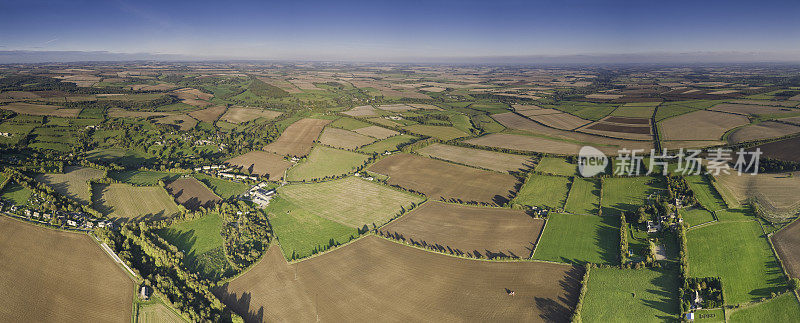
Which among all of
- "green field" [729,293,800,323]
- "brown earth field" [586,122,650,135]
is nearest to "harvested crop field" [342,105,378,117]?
"brown earth field" [586,122,650,135]

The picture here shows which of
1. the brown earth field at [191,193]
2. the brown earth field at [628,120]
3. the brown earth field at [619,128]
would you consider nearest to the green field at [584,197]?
the brown earth field at [619,128]

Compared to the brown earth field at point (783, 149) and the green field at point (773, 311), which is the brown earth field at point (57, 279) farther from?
the brown earth field at point (783, 149)

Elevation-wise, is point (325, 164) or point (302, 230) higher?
point (325, 164)

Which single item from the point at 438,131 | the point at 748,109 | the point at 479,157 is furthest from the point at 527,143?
the point at 748,109

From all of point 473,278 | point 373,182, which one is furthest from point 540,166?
point 473,278

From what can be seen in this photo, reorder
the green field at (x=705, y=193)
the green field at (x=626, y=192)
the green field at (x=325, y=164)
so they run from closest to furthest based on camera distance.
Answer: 1. the green field at (x=705, y=193)
2. the green field at (x=626, y=192)
3. the green field at (x=325, y=164)

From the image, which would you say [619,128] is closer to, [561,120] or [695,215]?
[561,120]
